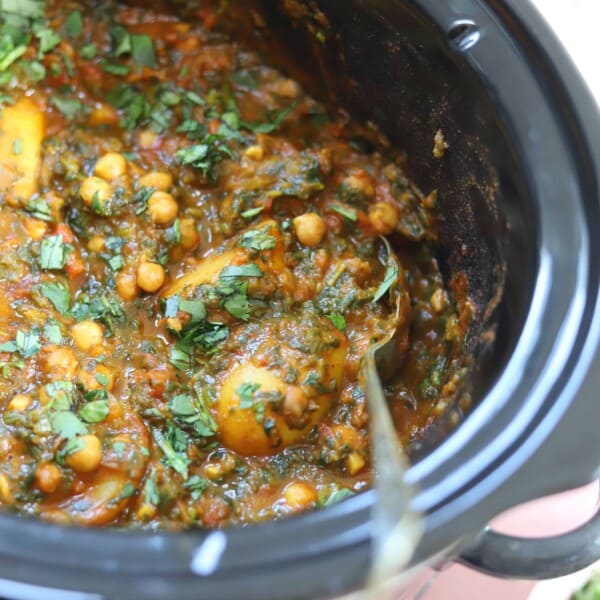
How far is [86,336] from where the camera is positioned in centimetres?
190

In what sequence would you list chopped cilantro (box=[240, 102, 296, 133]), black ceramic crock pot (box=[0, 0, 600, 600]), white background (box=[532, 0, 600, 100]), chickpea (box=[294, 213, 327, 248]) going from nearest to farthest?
black ceramic crock pot (box=[0, 0, 600, 600]) → chickpea (box=[294, 213, 327, 248]) → chopped cilantro (box=[240, 102, 296, 133]) → white background (box=[532, 0, 600, 100])

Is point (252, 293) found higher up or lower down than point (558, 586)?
higher up

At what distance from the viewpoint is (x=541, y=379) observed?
4.58ft

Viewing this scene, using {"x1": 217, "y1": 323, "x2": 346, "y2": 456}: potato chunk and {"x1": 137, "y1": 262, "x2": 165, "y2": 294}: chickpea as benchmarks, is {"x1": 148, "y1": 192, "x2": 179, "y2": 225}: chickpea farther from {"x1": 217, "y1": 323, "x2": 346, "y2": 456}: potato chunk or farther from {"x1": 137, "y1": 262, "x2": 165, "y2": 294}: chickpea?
{"x1": 217, "y1": 323, "x2": 346, "y2": 456}: potato chunk

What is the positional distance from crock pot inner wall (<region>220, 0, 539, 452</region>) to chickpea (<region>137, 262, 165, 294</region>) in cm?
66

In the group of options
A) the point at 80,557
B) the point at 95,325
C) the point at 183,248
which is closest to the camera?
the point at 80,557

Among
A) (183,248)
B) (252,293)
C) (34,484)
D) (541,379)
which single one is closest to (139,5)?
→ (183,248)

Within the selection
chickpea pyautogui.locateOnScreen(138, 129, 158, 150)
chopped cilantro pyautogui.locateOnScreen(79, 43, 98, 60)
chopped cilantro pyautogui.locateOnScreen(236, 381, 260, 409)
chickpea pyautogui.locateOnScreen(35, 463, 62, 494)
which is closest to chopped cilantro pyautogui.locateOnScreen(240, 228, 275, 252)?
chopped cilantro pyautogui.locateOnScreen(236, 381, 260, 409)

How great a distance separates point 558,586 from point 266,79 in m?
1.56

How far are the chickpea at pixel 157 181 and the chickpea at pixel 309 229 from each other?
33cm

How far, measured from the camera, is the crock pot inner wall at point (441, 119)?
1613 mm

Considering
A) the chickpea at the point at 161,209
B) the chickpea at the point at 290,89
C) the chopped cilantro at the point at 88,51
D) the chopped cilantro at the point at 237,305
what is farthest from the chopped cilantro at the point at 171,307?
the chopped cilantro at the point at 88,51

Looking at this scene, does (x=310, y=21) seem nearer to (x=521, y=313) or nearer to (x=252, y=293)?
(x=252, y=293)

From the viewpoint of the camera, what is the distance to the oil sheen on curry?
178 centimetres
